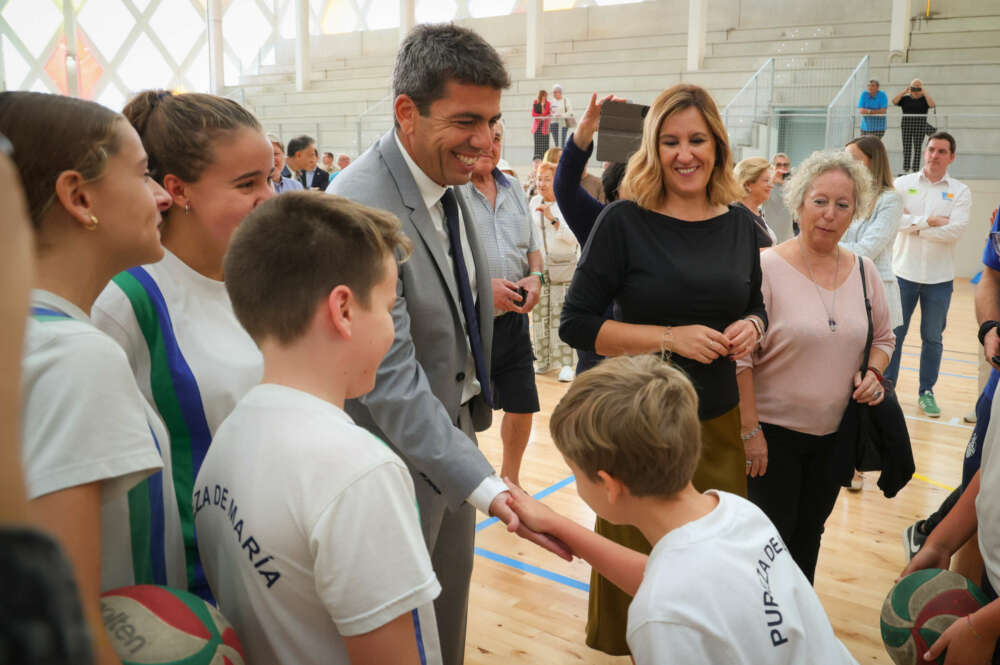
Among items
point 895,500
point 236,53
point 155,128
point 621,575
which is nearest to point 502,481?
point 621,575

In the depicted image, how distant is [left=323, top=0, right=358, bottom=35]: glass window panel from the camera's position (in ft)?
79.5

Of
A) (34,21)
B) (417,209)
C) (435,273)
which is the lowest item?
(435,273)

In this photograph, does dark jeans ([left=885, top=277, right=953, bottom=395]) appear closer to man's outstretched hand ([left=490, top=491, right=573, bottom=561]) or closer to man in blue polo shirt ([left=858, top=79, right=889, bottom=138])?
man's outstretched hand ([left=490, top=491, right=573, bottom=561])

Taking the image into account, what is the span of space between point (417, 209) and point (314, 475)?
1.04m

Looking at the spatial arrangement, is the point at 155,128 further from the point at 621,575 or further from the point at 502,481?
the point at 621,575

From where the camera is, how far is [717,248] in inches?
94.1

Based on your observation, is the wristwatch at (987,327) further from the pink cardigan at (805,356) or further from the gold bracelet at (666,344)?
the gold bracelet at (666,344)

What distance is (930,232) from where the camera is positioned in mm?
5793

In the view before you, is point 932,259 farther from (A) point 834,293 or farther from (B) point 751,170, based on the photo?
(A) point 834,293

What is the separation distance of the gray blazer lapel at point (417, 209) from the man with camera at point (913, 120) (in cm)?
1191

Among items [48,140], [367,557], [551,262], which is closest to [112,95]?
[551,262]

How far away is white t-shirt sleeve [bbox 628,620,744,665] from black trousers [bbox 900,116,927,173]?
1236cm

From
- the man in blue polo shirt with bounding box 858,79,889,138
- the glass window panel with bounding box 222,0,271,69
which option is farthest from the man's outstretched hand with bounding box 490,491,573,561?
the glass window panel with bounding box 222,0,271,69

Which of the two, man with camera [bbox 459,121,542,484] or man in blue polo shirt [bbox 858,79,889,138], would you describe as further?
man in blue polo shirt [bbox 858,79,889,138]
